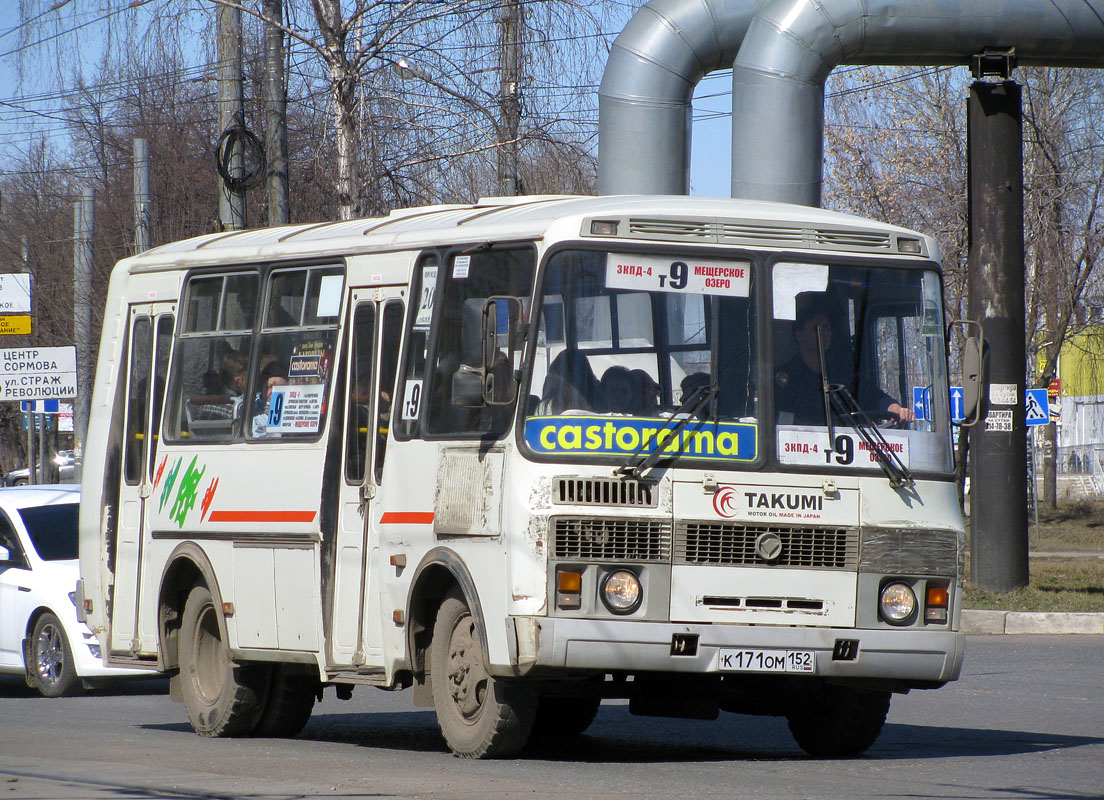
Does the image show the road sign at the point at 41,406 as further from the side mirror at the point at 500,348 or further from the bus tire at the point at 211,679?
the side mirror at the point at 500,348

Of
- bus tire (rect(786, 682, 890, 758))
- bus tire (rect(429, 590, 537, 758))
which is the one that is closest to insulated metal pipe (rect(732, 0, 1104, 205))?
bus tire (rect(786, 682, 890, 758))

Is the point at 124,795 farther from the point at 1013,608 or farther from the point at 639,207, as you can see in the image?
the point at 1013,608

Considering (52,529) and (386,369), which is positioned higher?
(386,369)

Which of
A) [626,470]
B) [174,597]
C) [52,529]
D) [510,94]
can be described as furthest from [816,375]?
[510,94]

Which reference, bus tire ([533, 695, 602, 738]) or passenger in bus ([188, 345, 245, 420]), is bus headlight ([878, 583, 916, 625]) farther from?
passenger in bus ([188, 345, 245, 420])

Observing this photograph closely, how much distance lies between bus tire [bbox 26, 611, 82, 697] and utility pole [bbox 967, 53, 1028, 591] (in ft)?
31.0

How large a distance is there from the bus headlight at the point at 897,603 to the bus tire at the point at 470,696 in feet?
5.65

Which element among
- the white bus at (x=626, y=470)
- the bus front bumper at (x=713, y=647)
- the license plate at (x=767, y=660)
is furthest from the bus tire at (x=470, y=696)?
the license plate at (x=767, y=660)

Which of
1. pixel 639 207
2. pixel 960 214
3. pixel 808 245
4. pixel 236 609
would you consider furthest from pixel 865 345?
pixel 960 214

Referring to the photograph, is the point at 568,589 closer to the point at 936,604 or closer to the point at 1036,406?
the point at 936,604

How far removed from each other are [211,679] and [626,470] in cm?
390

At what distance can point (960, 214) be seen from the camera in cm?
3691

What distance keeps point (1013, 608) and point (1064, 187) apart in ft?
64.3

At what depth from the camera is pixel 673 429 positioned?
873 centimetres
